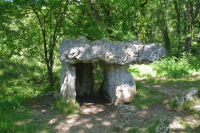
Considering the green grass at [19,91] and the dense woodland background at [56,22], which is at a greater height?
the dense woodland background at [56,22]

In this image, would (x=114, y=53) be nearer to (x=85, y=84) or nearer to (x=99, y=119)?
(x=99, y=119)

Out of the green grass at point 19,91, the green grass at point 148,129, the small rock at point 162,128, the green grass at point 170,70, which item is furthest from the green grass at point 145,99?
the green grass at point 170,70

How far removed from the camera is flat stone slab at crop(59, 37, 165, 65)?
5.66 metres

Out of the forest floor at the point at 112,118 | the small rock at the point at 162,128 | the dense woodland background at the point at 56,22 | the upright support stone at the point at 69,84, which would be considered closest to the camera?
the small rock at the point at 162,128

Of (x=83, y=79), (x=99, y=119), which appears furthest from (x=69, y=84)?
(x=83, y=79)

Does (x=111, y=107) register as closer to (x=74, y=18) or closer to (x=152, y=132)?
(x=152, y=132)

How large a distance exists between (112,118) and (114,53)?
79.9 inches

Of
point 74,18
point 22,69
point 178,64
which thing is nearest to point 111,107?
point 74,18

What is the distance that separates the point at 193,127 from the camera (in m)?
4.15

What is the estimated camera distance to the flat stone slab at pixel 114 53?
18.6 feet

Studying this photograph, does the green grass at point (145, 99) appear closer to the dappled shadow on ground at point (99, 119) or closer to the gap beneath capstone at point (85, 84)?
the dappled shadow on ground at point (99, 119)

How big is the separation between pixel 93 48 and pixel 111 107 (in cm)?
215

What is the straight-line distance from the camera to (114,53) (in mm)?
5688

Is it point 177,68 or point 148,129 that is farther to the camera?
point 177,68
